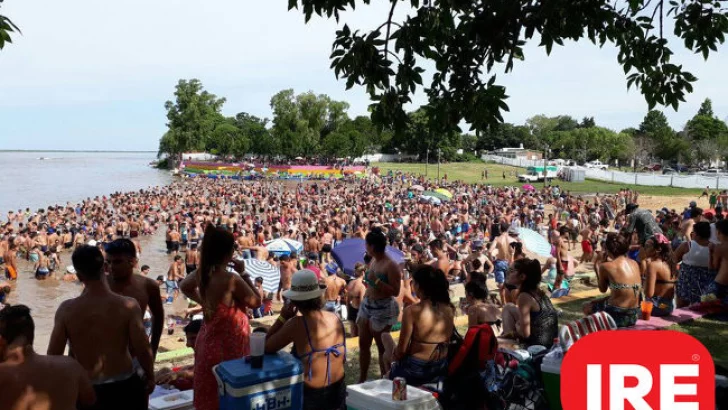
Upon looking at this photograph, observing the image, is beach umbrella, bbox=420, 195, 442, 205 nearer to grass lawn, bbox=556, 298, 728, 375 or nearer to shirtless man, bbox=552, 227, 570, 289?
shirtless man, bbox=552, 227, 570, 289

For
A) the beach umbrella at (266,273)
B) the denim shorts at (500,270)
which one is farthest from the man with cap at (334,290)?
the denim shorts at (500,270)

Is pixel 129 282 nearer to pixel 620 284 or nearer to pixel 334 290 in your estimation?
pixel 620 284

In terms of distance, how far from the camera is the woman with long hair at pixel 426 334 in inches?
141

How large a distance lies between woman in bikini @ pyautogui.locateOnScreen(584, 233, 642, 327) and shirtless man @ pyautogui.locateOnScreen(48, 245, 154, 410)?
3.91 m

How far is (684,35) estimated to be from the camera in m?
5.37

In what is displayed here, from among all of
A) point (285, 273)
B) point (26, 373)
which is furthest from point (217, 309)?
point (285, 273)

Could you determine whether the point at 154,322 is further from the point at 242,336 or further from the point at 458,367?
the point at 458,367

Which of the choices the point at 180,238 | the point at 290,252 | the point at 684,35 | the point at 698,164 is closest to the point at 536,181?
the point at 698,164

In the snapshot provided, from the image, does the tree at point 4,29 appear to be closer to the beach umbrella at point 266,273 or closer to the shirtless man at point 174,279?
the beach umbrella at point 266,273

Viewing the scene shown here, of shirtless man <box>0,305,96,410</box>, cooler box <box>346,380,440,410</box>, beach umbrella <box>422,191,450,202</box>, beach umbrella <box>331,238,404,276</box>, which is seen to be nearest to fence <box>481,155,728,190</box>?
beach umbrella <box>422,191,450,202</box>

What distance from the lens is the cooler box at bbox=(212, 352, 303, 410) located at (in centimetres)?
300

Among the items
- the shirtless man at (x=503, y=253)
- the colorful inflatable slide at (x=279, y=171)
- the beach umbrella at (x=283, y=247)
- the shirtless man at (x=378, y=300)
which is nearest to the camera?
the shirtless man at (x=378, y=300)

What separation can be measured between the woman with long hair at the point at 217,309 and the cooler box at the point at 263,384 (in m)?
0.26

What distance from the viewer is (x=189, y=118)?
259 ft
